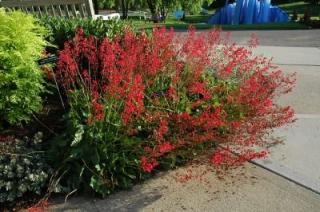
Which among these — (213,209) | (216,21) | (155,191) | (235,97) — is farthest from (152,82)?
(216,21)

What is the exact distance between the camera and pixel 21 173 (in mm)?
3727

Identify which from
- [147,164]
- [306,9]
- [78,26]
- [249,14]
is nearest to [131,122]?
[147,164]

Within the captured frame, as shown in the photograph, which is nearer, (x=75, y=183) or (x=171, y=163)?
(x=75, y=183)

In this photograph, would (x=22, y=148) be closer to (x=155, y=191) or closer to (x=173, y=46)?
(x=155, y=191)

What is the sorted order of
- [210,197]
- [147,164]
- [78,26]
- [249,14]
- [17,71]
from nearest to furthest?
[147,164]
[210,197]
[17,71]
[78,26]
[249,14]

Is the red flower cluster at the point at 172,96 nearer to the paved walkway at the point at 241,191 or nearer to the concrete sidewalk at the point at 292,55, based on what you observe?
the paved walkway at the point at 241,191

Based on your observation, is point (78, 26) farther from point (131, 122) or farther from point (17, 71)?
point (131, 122)

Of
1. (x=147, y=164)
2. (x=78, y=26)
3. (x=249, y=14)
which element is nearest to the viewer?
(x=147, y=164)

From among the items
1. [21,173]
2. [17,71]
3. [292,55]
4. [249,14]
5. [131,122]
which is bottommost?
[249,14]

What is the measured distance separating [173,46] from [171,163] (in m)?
1.78

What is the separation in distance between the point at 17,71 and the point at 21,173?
4.07 feet

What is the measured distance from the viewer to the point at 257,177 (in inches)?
162

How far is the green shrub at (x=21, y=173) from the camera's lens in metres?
3.67

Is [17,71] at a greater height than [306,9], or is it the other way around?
[17,71]
